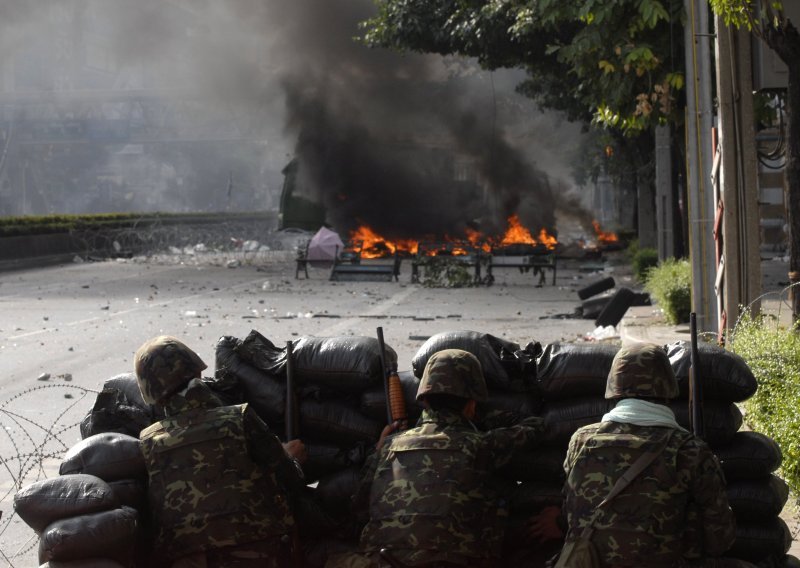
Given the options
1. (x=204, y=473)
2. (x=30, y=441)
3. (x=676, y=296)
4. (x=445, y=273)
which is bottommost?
(x=30, y=441)

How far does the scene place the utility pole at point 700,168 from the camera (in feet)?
33.1

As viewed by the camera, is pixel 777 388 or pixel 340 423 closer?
pixel 340 423

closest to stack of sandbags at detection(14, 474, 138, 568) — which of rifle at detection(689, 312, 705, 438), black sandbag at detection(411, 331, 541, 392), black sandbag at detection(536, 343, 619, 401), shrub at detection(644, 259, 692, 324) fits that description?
black sandbag at detection(411, 331, 541, 392)

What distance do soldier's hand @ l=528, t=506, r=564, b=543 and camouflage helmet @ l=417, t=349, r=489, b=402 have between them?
0.57 m

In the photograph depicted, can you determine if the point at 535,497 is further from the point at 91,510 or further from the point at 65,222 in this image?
the point at 65,222

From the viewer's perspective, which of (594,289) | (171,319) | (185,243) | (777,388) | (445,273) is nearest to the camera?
(777,388)

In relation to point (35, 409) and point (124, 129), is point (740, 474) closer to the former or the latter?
point (35, 409)

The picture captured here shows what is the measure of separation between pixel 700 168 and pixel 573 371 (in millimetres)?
6398

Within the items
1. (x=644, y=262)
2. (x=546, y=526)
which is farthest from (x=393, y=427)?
(x=644, y=262)

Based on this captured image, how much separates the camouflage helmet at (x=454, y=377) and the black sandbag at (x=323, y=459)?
818 millimetres

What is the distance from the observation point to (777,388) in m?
5.98

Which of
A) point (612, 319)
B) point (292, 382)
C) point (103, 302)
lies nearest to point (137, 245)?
point (103, 302)

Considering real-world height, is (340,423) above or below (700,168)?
below

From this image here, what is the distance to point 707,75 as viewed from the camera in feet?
33.2
